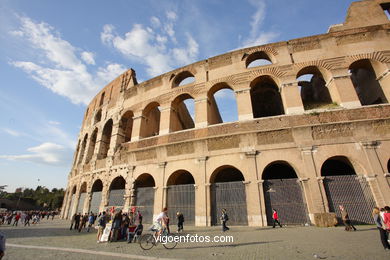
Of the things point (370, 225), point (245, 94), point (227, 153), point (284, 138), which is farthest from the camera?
point (245, 94)

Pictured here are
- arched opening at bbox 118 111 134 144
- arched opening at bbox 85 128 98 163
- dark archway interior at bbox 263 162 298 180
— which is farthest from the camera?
arched opening at bbox 85 128 98 163

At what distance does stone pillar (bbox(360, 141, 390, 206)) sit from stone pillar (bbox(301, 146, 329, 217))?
1946mm

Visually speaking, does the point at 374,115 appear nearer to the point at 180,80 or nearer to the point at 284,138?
the point at 284,138

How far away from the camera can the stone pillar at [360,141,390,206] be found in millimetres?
7907

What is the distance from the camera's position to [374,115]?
9.02m

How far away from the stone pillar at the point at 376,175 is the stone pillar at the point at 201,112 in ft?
25.6

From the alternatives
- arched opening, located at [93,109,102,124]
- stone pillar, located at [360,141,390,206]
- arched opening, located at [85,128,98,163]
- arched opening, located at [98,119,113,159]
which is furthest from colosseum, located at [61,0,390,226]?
arched opening, located at [93,109,102,124]

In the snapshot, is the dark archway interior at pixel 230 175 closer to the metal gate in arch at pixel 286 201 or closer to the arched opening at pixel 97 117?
the metal gate in arch at pixel 286 201

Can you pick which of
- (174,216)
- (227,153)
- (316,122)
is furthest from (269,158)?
(174,216)

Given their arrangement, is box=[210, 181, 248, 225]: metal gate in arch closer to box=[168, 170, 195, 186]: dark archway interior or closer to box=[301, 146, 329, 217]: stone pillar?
box=[168, 170, 195, 186]: dark archway interior

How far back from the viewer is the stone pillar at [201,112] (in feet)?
37.7

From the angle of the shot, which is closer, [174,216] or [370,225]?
[370,225]

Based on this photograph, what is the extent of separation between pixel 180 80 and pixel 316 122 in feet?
31.2

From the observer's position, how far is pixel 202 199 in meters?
10.0
